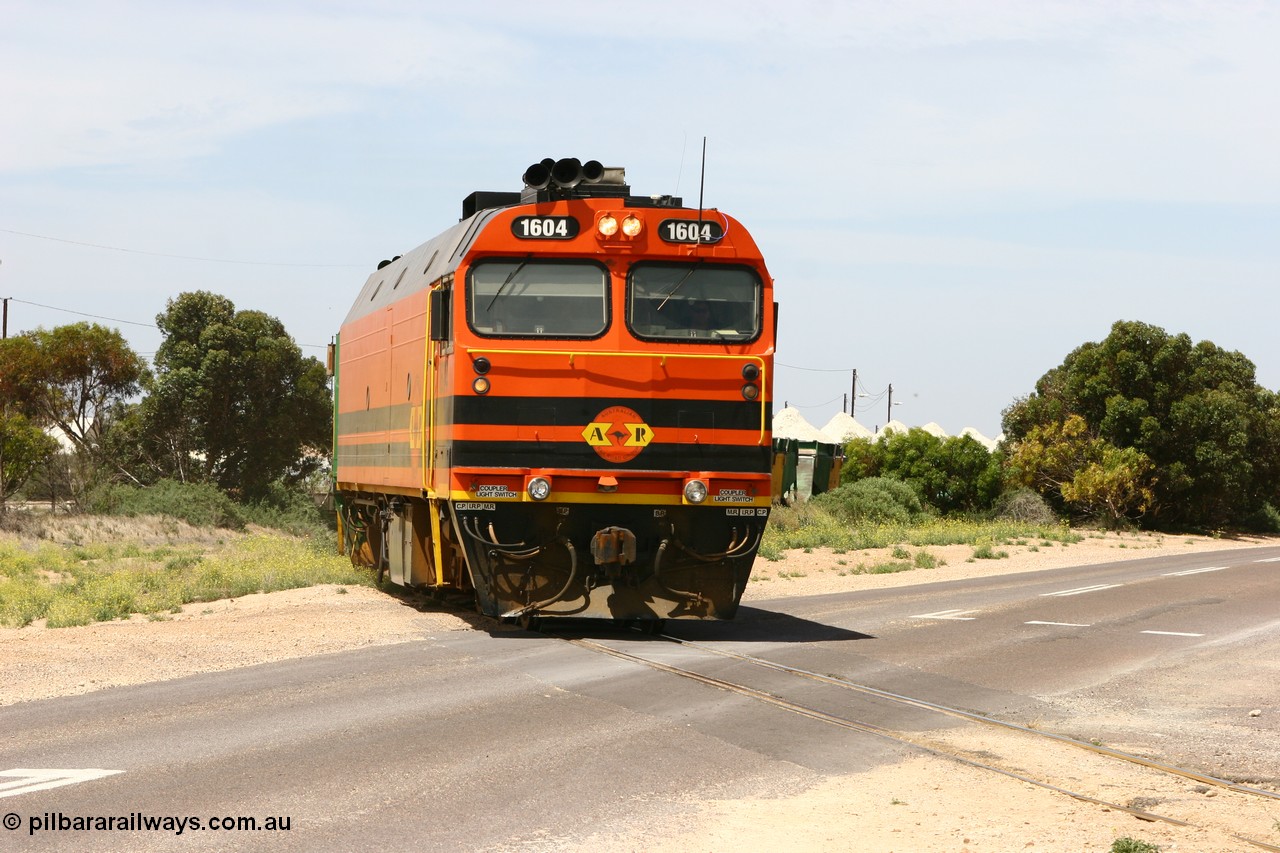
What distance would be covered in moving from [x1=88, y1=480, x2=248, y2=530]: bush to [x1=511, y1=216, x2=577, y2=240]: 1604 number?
3134 centimetres

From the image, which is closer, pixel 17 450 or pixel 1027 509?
pixel 17 450

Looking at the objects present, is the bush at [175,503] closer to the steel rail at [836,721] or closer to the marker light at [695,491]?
the steel rail at [836,721]

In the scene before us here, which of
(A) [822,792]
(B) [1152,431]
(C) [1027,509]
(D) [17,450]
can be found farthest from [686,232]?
(C) [1027,509]

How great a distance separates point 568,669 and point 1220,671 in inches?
250

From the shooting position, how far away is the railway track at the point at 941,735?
26.2 feet

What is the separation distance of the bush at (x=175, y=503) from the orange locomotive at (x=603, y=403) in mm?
30779

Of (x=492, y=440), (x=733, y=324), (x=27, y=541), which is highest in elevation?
(x=733, y=324)

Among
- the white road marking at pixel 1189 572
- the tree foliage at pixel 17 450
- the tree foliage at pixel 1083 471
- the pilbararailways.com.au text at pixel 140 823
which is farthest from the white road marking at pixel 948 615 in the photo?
the tree foliage at pixel 17 450

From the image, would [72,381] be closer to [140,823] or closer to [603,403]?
[603,403]

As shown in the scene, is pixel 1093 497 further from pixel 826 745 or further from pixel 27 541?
pixel 826 745

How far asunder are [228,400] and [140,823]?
140 feet

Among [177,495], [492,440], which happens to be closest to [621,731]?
[492,440]

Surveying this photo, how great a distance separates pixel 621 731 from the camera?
32.0 feet

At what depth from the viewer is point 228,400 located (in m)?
48.2
